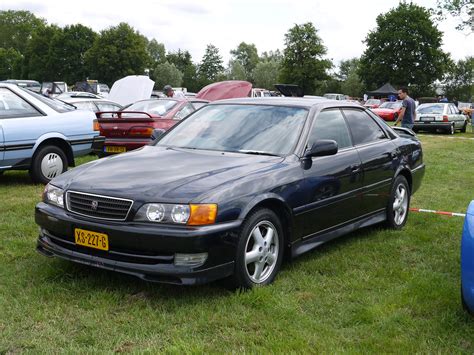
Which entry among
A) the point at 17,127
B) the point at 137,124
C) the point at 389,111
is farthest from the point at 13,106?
the point at 389,111

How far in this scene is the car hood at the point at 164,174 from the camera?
12.4ft

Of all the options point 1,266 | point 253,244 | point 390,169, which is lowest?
point 1,266

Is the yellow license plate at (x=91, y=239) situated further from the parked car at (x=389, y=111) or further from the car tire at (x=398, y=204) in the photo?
the parked car at (x=389, y=111)

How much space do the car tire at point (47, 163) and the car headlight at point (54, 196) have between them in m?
3.88

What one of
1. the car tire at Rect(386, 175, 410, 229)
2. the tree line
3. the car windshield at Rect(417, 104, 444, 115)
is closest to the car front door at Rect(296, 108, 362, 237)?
the car tire at Rect(386, 175, 410, 229)

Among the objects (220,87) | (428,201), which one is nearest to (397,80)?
(220,87)

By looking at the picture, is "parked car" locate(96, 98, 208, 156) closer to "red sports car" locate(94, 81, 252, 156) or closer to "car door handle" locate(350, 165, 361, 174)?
"red sports car" locate(94, 81, 252, 156)

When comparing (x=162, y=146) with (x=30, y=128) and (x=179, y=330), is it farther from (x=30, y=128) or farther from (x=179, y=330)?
(x=30, y=128)

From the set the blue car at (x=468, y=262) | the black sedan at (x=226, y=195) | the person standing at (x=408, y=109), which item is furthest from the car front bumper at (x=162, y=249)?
the person standing at (x=408, y=109)

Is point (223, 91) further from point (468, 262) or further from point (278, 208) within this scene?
point (468, 262)

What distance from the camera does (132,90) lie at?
19.7m

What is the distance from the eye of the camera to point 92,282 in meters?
4.11

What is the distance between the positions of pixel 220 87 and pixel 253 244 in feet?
54.1

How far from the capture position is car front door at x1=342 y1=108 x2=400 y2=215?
17.7 feet
